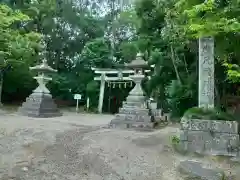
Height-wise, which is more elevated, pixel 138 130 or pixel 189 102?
pixel 189 102

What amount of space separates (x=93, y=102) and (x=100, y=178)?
14332 mm

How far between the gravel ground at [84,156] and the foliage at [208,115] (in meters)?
1.06

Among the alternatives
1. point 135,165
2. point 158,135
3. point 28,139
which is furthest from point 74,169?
point 158,135

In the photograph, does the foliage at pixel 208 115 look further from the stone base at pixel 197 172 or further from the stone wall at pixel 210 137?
the stone base at pixel 197 172

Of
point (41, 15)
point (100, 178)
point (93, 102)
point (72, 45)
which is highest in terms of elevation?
point (41, 15)

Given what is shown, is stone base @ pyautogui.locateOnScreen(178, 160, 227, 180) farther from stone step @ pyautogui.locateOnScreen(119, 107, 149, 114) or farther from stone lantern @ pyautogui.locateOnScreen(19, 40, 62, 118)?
stone lantern @ pyautogui.locateOnScreen(19, 40, 62, 118)

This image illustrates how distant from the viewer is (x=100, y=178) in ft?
16.4

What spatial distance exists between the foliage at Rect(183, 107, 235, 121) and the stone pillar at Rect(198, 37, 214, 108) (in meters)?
0.28

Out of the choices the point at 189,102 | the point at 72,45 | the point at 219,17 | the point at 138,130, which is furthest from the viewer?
the point at 72,45

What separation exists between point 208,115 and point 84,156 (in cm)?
328

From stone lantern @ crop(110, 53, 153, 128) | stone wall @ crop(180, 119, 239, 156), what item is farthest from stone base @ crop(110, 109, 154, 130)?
stone wall @ crop(180, 119, 239, 156)

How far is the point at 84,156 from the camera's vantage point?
597 centimetres

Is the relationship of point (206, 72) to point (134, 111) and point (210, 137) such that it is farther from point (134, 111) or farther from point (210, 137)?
point (134, 111)

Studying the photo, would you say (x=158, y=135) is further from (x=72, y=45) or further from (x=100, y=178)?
(x=72, y=45)
